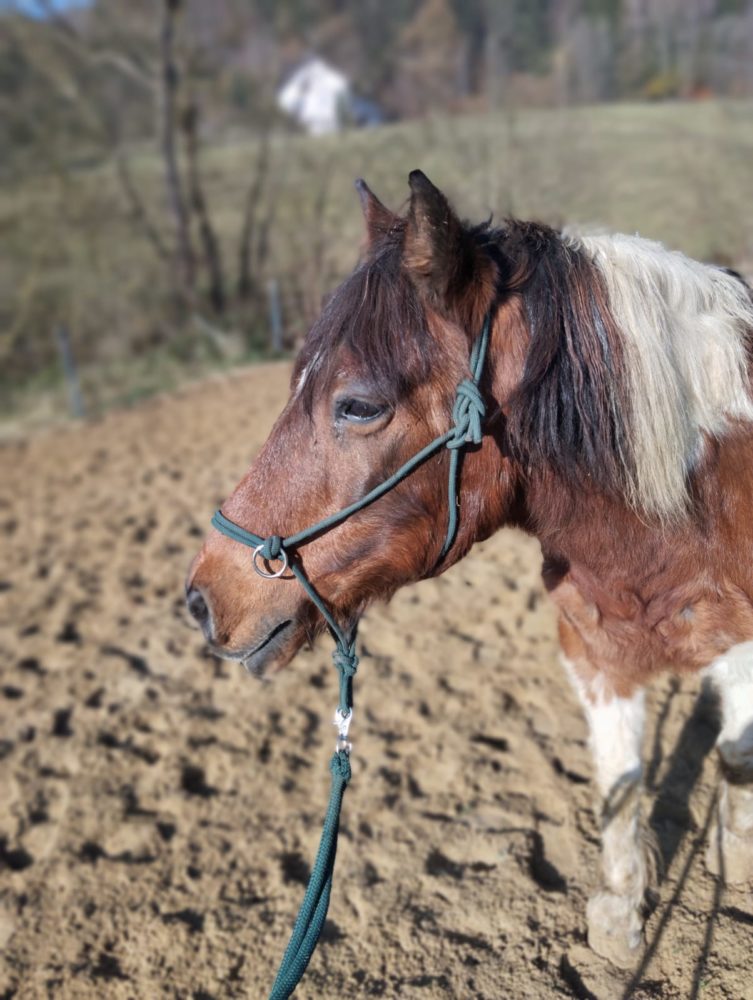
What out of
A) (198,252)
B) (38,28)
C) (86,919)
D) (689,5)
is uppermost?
(689,5)

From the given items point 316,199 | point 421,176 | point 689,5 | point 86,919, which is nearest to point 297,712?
point 86,919

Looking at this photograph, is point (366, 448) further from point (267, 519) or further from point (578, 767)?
point (578, 767)

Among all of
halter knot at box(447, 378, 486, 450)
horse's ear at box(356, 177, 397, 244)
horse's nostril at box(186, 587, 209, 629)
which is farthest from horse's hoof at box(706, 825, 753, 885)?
horse's ear at box(356, 177, 397, 244)

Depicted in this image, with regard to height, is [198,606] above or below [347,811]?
above

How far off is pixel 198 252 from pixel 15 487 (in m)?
7.12

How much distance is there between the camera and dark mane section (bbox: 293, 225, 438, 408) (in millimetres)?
1597

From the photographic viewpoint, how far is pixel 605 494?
1729mm

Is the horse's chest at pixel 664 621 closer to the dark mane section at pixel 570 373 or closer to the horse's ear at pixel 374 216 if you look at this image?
the dark mane section at pixel 570 373

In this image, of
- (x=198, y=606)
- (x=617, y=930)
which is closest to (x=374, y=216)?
(x=198, y=606)

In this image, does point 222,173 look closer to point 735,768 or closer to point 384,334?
point 384,334

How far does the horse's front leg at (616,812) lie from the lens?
221 centimetres

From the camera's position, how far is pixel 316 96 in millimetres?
15570

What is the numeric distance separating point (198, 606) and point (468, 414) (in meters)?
0.82

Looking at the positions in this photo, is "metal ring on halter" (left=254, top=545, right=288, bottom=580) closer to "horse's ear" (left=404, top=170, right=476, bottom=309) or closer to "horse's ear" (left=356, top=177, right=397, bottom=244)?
"horse's ear" (left=404, top=170, right=476, bottom=309)
